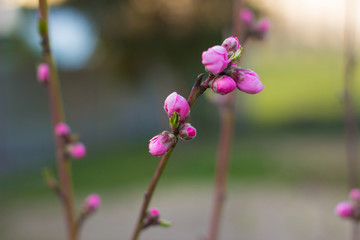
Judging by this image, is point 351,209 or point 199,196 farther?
point 199,196

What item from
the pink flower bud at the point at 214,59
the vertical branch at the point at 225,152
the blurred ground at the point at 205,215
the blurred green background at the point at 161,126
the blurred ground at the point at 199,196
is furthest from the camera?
the blurred green background at the point at 161,126

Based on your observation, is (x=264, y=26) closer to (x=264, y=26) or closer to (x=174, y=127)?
(x=264, y=26)

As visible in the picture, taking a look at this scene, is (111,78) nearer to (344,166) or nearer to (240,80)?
(344,166)

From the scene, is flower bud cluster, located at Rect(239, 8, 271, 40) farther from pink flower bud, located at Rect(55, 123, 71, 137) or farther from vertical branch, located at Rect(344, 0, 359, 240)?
pink flower bud, located at Rect(55, 123, 71, 137)

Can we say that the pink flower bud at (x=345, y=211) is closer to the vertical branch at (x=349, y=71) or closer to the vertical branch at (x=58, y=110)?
the vertical branch at (x=349, y=71)

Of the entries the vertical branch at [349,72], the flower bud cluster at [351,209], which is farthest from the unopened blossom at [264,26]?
the flower bud cluster at [351,209]

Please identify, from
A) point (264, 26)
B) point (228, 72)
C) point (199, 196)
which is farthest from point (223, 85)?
point (199, 196)

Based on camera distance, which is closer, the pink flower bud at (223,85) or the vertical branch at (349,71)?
the pink flower bud at (223,85)
